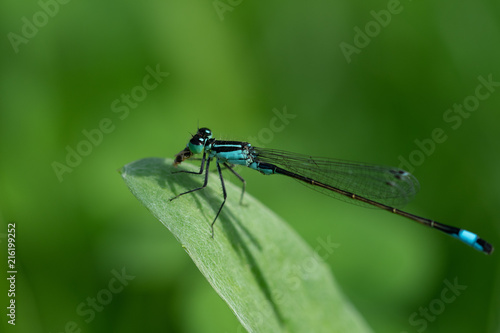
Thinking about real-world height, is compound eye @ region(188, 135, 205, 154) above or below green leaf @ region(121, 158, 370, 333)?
above

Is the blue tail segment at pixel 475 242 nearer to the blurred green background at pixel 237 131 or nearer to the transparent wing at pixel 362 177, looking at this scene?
the transparent wing at pixel 362 177

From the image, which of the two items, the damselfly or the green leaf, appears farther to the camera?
the damselfly

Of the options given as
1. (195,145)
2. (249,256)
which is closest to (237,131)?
(195,145)

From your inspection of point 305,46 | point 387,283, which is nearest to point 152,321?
point 387,283

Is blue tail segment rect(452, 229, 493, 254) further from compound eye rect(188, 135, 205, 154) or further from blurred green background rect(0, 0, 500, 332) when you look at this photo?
compound eye rect(188, 135, 205, 154)

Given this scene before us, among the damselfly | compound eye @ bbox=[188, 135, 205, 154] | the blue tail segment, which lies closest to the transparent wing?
the damselfly

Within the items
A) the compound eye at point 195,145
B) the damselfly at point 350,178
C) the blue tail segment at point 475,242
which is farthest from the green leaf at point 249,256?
the blue tail segment at point 475,242

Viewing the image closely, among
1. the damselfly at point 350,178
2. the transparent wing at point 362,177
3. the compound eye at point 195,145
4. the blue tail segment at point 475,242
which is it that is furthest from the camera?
the transparent wing at point 362,177
